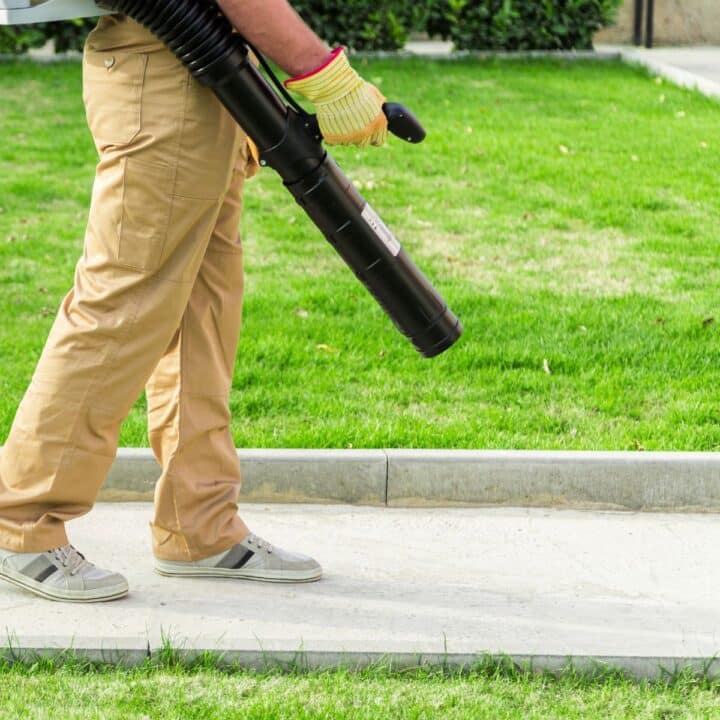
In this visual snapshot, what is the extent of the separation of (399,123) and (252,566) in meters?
1.29

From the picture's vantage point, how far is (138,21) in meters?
3.33

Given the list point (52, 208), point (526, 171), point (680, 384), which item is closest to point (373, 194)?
point (526, 171)

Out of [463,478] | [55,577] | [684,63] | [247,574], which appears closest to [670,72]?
[684,63]

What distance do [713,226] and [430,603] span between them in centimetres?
427

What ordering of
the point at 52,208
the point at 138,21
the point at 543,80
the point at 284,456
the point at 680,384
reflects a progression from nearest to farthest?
the point at 138,21
the point at 284,456
the point at 680,384
the point at 52,208
the point at 543,80

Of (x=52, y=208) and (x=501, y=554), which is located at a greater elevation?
(x=52, y=208)

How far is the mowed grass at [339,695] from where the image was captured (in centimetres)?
317

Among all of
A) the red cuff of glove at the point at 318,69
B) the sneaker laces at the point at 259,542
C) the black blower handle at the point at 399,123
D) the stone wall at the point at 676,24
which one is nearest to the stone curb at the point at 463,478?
the sneaker laces at the point at 259,542

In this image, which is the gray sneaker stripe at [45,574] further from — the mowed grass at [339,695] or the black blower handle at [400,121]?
the black blower handle at [400,121]

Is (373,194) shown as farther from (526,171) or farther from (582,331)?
(582,331)

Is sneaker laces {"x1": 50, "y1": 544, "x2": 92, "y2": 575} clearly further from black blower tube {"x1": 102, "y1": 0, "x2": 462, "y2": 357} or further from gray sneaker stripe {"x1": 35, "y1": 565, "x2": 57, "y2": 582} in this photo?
black blower tube {"x1": 102, "y1": 0, "x2": 462, "y2": 357}

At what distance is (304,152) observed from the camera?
3.52 metres

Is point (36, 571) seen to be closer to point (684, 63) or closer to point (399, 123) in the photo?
point (399, 123)

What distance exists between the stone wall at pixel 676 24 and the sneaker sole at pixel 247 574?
14528 millimetres
